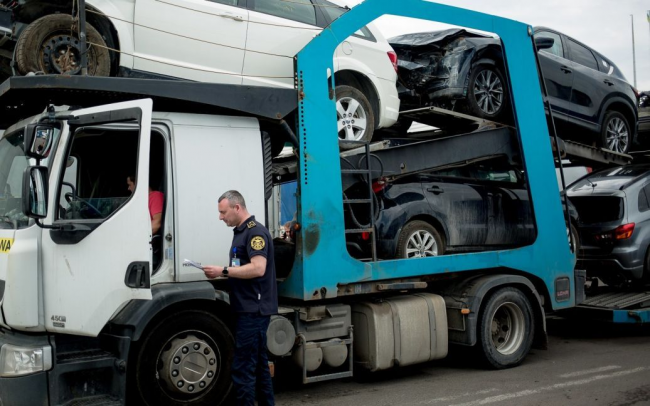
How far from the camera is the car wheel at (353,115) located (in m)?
6.98

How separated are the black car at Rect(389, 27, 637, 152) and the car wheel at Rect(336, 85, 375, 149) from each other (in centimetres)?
132

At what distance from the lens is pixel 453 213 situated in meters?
7.49

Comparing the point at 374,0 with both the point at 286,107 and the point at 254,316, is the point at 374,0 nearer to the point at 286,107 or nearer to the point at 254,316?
the point at 286,107

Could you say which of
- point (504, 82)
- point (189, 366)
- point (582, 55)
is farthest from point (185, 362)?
point (582, 55)

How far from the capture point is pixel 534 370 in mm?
7395

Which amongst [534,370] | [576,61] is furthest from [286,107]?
[576,61]

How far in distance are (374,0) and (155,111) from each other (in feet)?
8.07

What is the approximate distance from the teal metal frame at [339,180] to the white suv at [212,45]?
489mm

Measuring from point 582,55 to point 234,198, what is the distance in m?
6.87

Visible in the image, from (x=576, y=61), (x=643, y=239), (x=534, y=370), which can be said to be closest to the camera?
(x=534, y=370)

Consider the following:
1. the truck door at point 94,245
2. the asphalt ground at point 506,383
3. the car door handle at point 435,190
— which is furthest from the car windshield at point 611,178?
the truck door at point 94,245

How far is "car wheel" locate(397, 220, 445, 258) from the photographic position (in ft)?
22.9

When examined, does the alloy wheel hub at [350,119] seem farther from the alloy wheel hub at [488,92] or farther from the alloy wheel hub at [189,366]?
the alloy wheel hub at [189,366]

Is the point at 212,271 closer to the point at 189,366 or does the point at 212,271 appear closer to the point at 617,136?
the point at 189,366
